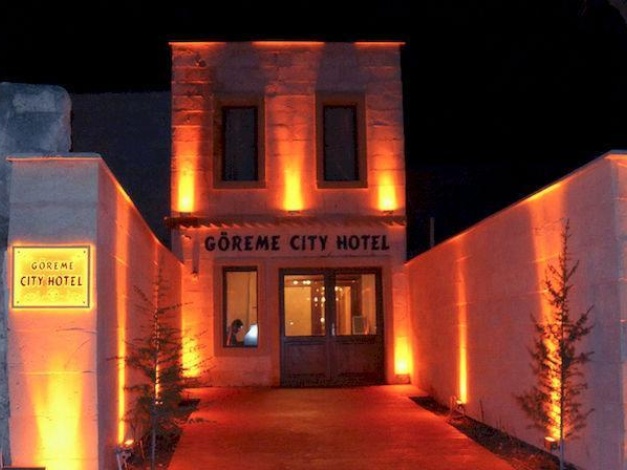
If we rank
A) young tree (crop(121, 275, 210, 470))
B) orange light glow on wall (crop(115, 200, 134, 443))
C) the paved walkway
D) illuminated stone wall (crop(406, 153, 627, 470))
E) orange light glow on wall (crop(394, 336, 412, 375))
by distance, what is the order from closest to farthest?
illuminated stone wall (crop(406, 153, 627, 470)), orange light glow on wall (crop(115, 200, 134, 443)), young tree (crop(121, 275, 210, 470)), the paved walkway, orange light glow on wall (crop(394, 336, 412, 375))

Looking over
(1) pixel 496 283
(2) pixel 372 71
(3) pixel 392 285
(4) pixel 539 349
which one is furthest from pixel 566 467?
(2) pixel 372 71

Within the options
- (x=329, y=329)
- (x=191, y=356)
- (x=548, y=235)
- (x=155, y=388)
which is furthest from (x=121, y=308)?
(x=329, y=329)

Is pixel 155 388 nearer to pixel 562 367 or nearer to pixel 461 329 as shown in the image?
pixel 562 367

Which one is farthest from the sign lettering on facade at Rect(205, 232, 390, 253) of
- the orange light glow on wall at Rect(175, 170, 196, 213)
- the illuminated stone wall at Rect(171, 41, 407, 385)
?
the orange light glow on wall at Rect(175, 170, 196, 213)

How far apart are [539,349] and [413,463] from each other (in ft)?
6.03

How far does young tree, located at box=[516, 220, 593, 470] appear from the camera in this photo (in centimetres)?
768

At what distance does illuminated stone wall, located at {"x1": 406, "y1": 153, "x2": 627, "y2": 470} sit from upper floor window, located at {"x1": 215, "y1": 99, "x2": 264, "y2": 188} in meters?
4.02

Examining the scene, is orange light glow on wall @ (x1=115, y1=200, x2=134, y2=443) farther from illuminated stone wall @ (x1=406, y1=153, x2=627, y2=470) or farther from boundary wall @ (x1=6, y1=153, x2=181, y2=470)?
illuminated stone wall @ (x1=406, y1=153, x2=627, y2=470)

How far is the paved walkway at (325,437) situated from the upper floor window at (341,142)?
15.0ft

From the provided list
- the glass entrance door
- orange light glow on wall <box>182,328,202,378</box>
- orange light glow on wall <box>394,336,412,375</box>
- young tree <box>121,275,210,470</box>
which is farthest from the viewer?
the glass entrance door

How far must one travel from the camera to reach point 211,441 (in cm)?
1024

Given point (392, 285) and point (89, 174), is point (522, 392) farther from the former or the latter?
point (392, 285)

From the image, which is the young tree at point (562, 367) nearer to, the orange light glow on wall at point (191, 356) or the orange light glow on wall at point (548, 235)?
the orange light glow on wall at point (548, 235)

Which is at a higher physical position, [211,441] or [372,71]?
[372,71]
